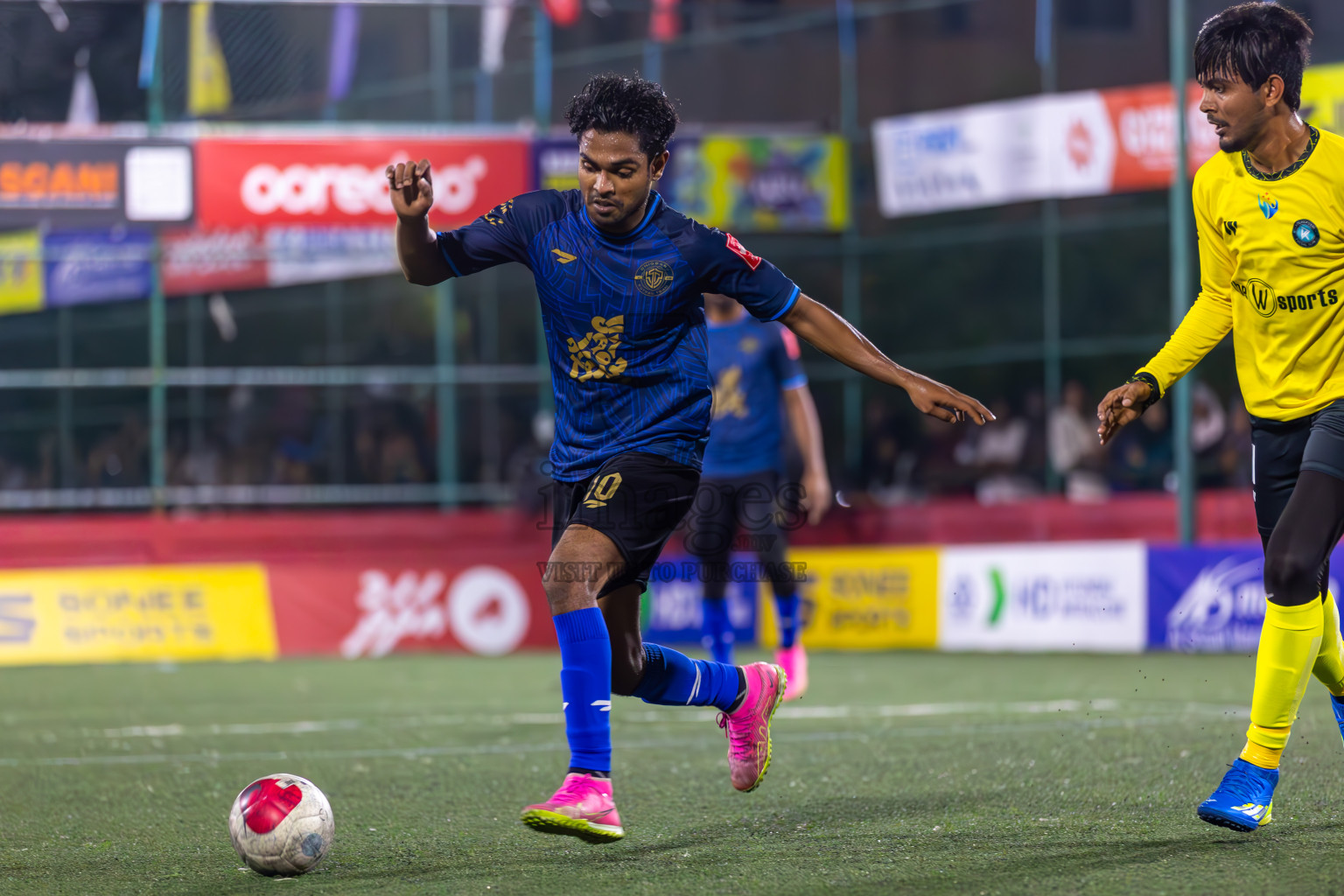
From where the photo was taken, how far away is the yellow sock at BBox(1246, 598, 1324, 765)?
4.90 m

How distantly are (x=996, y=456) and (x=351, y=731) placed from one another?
12608 mm

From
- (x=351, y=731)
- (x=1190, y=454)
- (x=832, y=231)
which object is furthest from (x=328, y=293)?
(x=351, y=731)

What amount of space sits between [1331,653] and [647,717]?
4527 millimetres

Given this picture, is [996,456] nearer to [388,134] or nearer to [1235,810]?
[388,134]

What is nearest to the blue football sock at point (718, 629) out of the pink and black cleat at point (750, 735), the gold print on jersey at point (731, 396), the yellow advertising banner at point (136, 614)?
the gold print on jersey at point (731, 396)

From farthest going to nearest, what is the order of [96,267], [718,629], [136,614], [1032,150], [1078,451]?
[1032,150] → [96,267] → [1078,451] → [136,614] → [718,629]

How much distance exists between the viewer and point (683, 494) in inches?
201

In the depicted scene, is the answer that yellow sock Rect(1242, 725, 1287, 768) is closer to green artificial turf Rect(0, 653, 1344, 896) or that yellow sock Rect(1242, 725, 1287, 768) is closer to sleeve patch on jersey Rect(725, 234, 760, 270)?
green artificial turf Rect(0, 653, 1344, 896)

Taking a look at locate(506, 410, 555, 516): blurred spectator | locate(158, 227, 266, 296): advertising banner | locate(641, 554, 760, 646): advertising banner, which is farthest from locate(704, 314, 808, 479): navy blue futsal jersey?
locate(158, 227, 266, 296): advertising banner

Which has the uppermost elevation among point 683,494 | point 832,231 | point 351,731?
point 832,231

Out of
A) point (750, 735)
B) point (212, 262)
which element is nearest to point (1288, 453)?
point (750, 735)

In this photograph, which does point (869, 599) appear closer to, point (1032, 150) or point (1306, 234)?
point (1032, 150)

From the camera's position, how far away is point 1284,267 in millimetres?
4926

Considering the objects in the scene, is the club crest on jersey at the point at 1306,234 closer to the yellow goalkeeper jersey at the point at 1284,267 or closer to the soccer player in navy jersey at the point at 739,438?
the yellow goalkeeper jersey at the point at 1284,267
